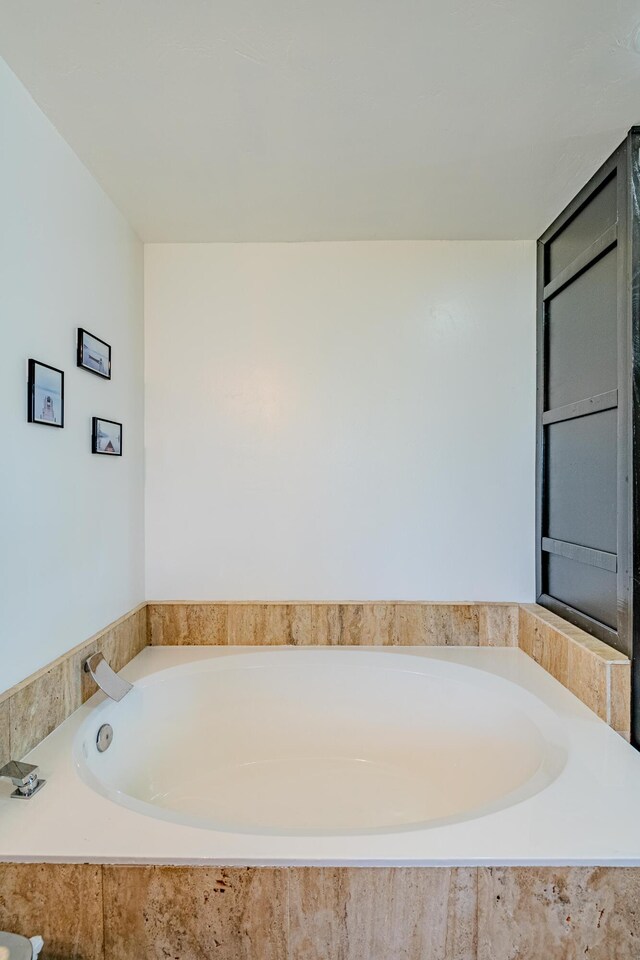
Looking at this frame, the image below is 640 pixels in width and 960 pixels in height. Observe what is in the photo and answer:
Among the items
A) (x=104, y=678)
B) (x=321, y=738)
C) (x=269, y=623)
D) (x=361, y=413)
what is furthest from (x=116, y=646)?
(x=361, y=413)

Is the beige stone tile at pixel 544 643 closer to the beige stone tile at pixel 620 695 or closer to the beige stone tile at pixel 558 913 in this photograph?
the beige stone tile at pixel 620 695

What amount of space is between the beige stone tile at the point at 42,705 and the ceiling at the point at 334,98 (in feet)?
5.26

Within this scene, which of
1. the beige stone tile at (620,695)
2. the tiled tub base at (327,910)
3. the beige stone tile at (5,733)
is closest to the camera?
the tiled tub base at (327,910)

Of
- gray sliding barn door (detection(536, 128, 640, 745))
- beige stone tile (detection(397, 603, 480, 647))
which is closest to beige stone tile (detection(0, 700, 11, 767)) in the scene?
beige stone tile (detection(397, 603, 480, 647))

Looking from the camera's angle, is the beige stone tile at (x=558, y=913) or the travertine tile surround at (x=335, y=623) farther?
the travertine tile surround at (x=335, y=623)

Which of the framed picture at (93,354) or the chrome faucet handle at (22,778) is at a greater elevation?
the framed picture at (93,354)

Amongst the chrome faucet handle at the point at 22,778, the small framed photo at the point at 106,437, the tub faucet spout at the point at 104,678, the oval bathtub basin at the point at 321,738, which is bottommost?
the oval bathtub basin at the point at 321,738

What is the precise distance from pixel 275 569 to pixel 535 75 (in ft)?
6.25

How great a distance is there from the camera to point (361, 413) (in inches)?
93.0

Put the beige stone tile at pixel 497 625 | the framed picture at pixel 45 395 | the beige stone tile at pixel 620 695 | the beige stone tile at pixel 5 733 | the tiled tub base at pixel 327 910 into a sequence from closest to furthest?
the tiled tub base at pixel 327 910, the beige stone tile at pixel 5 733, the framed picture at pixel 45 395, the beige stone tile at pixel 620 695, the beige stone tile at pixel 497 625

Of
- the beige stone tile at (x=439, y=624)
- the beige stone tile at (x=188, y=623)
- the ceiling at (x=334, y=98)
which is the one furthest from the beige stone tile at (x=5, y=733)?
the ceiling at (x=334, y=98)

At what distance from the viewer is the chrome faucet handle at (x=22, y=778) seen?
123 cm

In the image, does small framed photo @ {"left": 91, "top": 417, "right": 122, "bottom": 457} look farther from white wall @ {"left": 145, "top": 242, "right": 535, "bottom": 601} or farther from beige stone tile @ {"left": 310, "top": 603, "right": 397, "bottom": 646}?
beige stone tile @ {"left": 310, "top": 603, "right": 397, "bottom": 646}

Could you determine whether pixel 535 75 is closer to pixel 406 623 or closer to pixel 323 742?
pixel 406 623
